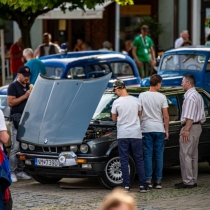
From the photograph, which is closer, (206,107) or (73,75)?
(206,107)

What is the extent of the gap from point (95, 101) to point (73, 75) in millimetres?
6008

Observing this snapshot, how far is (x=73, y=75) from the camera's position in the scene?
17.4m

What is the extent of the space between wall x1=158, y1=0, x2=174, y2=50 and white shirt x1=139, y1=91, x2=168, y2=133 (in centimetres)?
1973

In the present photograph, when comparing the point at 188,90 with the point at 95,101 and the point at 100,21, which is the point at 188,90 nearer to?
the point at 95,101

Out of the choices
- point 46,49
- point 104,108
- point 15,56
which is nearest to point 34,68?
point 104,108

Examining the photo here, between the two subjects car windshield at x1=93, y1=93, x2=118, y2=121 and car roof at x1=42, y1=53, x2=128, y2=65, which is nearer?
car windshield at x1=93, y1=93, x2=118, y2=121

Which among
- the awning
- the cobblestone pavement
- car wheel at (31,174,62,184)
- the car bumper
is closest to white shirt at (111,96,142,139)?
the car bumper

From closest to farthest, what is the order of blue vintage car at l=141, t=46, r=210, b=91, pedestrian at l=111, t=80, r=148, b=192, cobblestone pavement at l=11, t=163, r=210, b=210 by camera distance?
cobblestone pavement at l=11, t=163, r=210, b=210, pedestrian at l=111, t=80, r=148, b=192, blue vintage car at l=141, t=46, r=210, b=91

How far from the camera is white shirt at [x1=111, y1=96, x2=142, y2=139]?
1085 centimetres

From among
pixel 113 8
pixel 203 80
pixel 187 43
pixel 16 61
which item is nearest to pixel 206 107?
pixel 203 80

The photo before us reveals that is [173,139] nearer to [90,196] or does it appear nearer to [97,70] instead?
[90,196]

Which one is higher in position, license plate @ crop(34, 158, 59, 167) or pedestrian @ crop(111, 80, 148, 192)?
pedestrian @ crop(111, 80, 148, 192)

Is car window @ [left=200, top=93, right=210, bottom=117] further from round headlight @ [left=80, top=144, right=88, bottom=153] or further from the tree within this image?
the tree

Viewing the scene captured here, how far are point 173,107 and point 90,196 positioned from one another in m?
2.20
